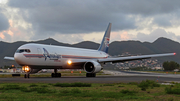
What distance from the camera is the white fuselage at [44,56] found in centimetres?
3059

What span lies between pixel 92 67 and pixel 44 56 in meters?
8.37

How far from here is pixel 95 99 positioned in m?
11.0

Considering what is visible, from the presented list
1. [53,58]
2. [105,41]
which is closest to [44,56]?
[53,58]

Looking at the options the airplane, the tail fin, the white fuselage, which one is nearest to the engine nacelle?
the airplane

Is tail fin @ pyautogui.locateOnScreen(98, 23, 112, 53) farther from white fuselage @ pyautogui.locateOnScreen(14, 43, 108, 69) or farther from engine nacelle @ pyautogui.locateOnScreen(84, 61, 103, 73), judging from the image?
engine nacelle @ pyautogui.locateOnScreen(84, 61, 103, 73)

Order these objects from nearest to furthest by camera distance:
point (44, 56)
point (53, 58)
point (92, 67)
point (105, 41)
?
point (44, 56) → point (53, 58) → point (92, 67) → point (105, 41)

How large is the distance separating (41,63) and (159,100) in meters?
23.0

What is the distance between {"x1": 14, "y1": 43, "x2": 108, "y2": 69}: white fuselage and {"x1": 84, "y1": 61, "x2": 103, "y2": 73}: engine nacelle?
2041mm

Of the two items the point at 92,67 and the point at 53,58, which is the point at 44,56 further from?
the point at 92,67

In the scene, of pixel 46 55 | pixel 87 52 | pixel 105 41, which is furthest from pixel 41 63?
pixel 105 41

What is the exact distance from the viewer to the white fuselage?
100ft

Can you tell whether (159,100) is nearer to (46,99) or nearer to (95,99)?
(95,99)

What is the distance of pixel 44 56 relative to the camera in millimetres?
32219

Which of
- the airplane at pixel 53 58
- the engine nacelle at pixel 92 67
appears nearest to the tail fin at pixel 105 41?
the airplane at pixel 53 58
